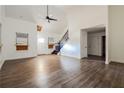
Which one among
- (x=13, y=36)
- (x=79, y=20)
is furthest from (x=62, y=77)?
(x=13, y=36)

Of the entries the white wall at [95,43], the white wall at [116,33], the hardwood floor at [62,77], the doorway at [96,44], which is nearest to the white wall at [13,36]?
the hardwood floor at [62,77]

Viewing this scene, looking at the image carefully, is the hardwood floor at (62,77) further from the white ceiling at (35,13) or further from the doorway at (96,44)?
the doorway at (96,44)

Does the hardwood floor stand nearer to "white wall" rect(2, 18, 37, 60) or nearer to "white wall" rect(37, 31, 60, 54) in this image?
"white wall" rect(2, 18, 37, 60)

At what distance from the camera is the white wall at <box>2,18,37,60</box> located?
6959mm

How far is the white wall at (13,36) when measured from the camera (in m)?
6.96

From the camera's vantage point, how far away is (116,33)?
6.25 m

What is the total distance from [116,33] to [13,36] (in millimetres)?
7121

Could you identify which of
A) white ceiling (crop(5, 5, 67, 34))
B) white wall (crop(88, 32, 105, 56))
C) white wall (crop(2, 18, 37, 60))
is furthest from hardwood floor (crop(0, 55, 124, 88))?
white wall (crop(88, 32, 105, 56))

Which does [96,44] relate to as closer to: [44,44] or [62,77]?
[44,44]

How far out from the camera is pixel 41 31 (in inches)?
425

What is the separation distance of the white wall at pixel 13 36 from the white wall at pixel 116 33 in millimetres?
6176

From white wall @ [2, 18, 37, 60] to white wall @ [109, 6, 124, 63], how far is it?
6.18 m

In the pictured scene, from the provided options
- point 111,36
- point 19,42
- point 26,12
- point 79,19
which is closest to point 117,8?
point 111,36

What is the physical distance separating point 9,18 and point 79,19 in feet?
16.7
